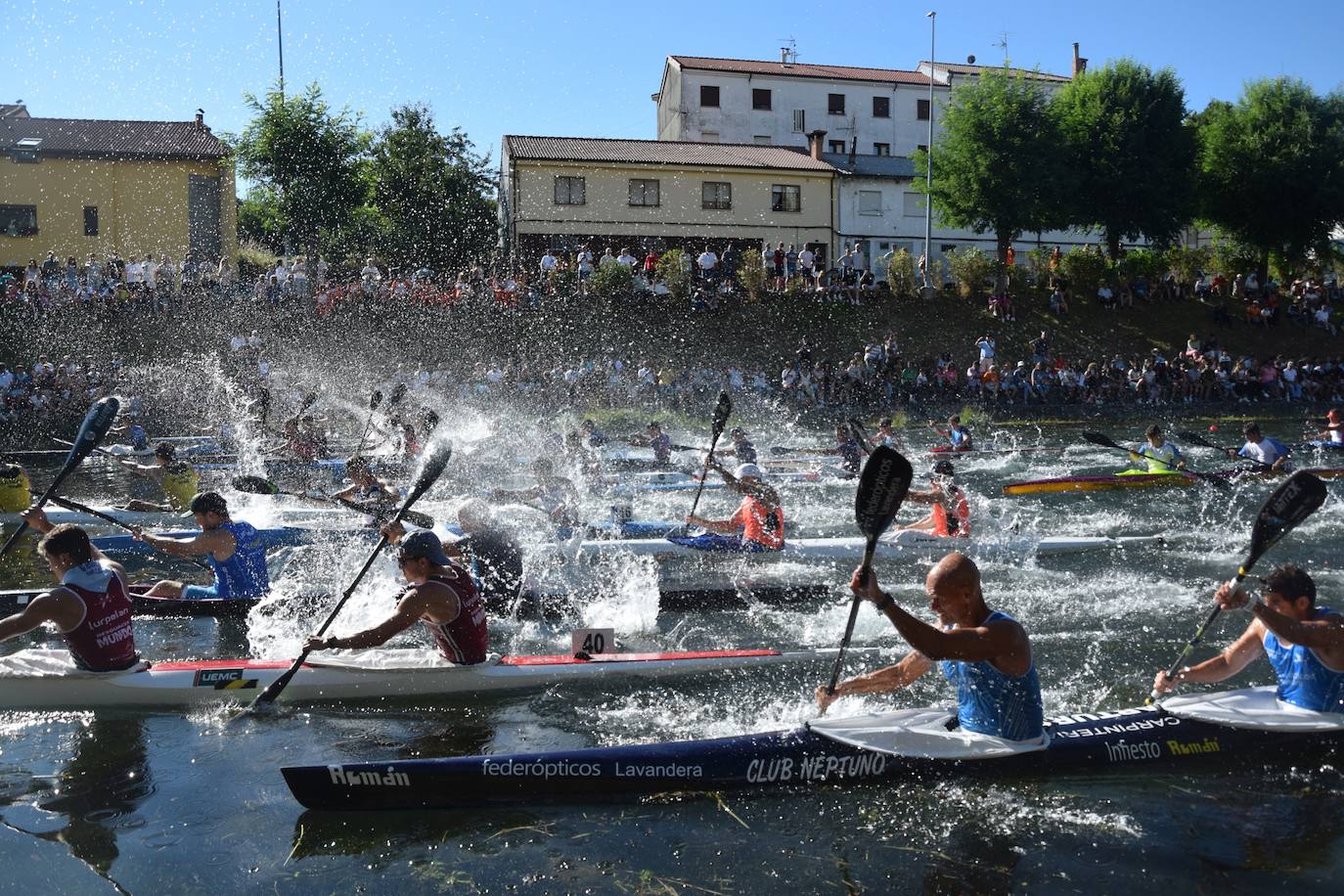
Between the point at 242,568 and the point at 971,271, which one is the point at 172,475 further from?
the point at 971,271

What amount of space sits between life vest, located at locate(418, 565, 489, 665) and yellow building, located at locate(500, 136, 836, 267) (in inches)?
1131

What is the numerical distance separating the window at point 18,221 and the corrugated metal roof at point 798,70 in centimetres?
2481

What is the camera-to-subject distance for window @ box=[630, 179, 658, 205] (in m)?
38.1

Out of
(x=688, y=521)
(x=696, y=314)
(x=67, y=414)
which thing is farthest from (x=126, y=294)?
(x=688, y=521)

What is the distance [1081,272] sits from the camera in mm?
35219

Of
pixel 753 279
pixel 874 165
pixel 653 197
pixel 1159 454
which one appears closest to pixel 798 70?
pixel 874 165

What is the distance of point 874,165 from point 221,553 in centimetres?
3804

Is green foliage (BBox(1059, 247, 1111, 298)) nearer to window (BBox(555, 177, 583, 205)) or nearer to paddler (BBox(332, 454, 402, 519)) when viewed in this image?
window (BBox(555, 177, 583, 205))

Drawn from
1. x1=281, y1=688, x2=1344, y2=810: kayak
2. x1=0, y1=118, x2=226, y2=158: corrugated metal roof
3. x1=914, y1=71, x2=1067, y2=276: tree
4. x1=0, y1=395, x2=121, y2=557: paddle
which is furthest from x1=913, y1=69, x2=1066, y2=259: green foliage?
x1=281, y1=688, x2=1344, y2=810: kayak

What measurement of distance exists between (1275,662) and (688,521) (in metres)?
6.21

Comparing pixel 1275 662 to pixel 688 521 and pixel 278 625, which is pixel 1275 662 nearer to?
pixel 688 521

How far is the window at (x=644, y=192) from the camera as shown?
38062 mm

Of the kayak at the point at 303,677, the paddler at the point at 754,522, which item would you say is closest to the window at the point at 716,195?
the paddler at the point at 754,522

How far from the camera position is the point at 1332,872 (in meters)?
5.43
